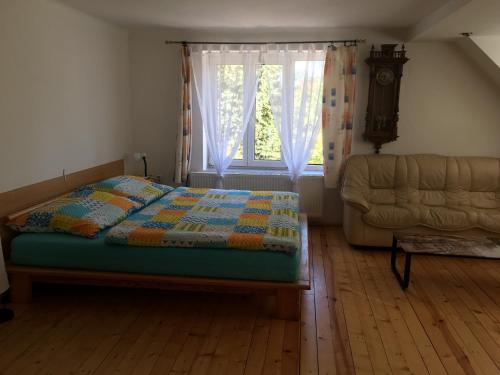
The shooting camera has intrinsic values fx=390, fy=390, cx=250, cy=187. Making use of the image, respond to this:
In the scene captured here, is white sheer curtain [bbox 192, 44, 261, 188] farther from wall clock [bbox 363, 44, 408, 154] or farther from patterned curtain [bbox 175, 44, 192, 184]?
wall clock [bbox 363, 44, 408, 154]

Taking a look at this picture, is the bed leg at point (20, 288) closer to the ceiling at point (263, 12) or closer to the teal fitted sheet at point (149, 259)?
the teal fitted sheet at point (149, 259)

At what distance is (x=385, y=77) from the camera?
4309 millimetres

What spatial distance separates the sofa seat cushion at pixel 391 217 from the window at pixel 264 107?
1119mm

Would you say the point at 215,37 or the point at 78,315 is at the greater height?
the point at 215,37

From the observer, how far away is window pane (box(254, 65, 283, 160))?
4.54 metres

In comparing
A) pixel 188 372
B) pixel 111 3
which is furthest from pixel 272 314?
pixel 111 3

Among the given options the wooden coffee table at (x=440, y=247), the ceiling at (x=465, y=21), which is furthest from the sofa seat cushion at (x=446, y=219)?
the ceiling at (x=465, y=21)

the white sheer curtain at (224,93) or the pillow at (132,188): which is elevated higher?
the white sheer curtain at (224,93)

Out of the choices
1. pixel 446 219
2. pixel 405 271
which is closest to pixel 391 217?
pixel 446 219

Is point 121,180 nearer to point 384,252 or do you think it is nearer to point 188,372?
point 188,372

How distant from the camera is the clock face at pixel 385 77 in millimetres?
4285

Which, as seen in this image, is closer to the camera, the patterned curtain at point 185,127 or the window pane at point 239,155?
the patterned curtain at point 185,127

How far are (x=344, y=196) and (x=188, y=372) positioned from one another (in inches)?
98.4

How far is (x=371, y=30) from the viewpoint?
4324 mm
